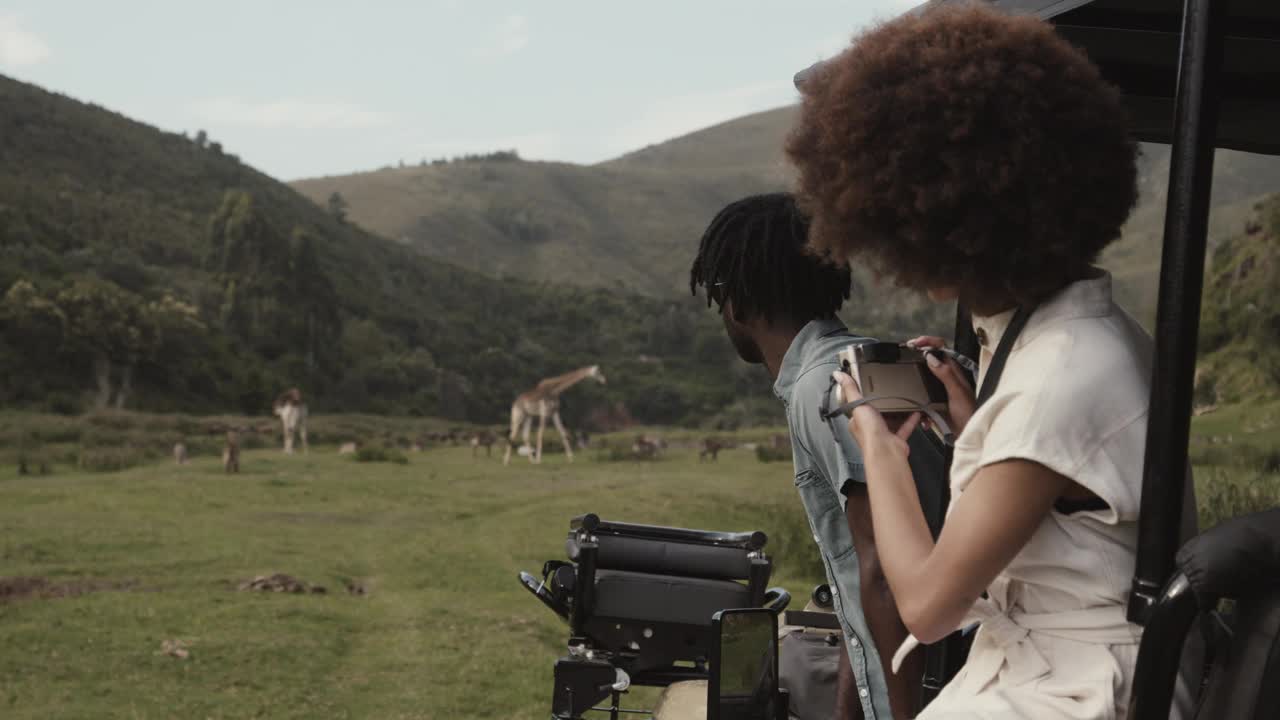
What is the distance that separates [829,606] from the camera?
2439 mm

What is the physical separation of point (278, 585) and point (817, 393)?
7.59 metres

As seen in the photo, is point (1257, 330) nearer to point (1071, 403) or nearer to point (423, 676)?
point (423, 676)

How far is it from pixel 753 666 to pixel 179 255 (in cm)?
2478

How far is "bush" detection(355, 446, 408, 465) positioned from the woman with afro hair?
52.2 ft

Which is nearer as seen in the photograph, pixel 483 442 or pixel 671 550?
pixel 671 550

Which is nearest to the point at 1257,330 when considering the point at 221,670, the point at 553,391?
the point at 221,670

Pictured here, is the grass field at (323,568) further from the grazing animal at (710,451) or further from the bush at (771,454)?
the grazing animal at (710,451)

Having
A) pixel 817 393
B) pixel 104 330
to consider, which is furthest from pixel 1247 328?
pixel 104 330

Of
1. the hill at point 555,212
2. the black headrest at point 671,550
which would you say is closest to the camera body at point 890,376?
the black headrest at point 671,550

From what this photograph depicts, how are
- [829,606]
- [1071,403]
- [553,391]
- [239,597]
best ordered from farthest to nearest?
[553,391], [239,597], [829,606], [1071,403]

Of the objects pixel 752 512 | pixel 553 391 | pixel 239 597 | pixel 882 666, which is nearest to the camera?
pixel 882 666

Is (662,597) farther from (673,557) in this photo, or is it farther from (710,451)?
(710,451)

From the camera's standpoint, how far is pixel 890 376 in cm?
132

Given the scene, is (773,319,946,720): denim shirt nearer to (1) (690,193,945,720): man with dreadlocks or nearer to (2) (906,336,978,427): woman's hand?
(1) (690,193,945,720): man with dreadlocks
